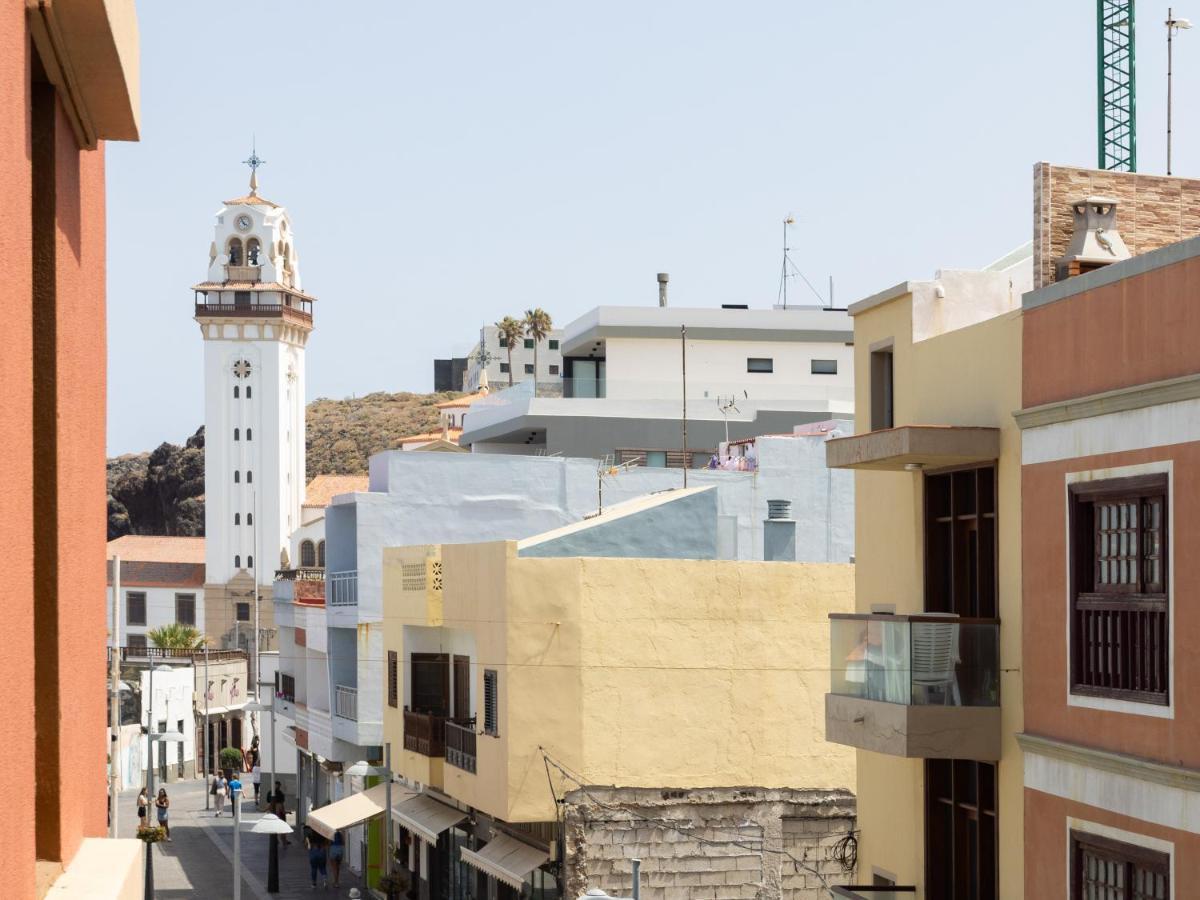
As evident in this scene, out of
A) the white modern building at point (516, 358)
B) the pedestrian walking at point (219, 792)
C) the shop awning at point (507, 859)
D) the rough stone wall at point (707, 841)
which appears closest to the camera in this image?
the rough stone wall at point (707, 841)

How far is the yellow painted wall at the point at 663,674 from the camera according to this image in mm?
28656

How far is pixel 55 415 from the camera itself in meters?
6.60

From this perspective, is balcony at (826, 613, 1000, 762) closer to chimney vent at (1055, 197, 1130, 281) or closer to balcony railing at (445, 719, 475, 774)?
chimney vent at (1055, 197, 1130, 281)

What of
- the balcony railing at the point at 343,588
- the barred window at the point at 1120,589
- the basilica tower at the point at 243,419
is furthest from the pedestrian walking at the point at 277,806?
the basilica tower at the point at 243,419

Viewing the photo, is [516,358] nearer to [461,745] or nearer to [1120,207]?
[461,745]

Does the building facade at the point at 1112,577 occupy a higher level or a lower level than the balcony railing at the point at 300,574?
higher

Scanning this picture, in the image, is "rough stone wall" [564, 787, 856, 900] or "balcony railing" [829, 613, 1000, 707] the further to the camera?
"rough stone wall" [564, 787, 856, 900]

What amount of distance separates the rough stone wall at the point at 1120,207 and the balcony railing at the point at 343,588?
25.3 m

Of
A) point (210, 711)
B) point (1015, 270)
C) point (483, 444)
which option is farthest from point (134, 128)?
point (210, 711)

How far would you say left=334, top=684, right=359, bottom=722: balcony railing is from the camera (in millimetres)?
41188

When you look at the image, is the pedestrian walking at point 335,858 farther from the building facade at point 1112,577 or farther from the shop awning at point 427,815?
the building facade at point 1112,577

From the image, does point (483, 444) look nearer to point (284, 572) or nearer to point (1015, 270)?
point (284, 572)

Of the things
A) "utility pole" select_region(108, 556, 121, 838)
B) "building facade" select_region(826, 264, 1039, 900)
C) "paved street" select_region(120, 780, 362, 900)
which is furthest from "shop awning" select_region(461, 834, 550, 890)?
"paved street" select_region(120, 780, 362, 900)

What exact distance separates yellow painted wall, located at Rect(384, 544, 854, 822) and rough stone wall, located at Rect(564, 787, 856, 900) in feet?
1.15
